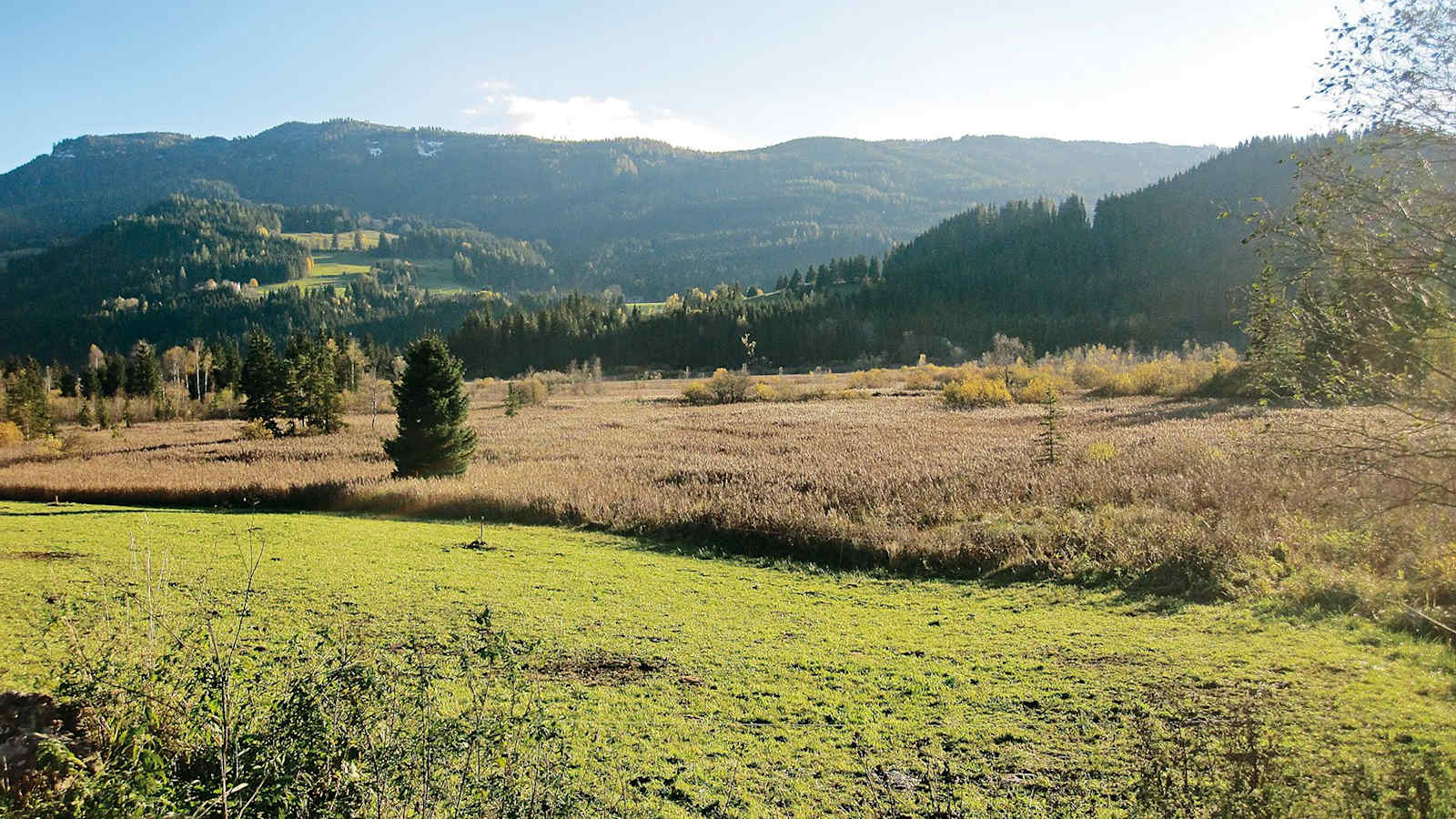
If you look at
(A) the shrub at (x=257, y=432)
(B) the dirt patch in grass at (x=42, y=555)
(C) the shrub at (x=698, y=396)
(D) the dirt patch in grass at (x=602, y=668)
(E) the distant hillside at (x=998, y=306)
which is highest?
(E) the distant hillside at (x=998, y=306)

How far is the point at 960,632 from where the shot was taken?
33.9 ft

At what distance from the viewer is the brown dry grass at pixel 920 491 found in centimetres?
1162

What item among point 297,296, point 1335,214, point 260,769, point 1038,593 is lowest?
point 1038,593

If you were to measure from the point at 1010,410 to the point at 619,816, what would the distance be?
43714 millimetres

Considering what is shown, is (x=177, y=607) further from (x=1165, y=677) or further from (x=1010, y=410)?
(x=1010, y=410)

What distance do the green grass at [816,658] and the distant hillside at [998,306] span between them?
10083 cm

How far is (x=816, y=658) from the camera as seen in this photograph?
9.23 metres

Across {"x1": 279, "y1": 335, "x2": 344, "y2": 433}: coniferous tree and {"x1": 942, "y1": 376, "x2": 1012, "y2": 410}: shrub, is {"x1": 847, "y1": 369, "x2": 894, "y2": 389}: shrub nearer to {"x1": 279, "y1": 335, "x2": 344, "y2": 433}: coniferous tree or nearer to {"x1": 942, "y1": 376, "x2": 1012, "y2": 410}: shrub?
{"x1": 942, "y1": 376, "x2": 1012, "y2": 410}: shrub

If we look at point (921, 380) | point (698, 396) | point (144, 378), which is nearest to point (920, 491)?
point (698, 396)

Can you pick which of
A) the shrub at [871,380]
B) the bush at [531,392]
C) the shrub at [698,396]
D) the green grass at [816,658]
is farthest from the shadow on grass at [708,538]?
the shrub at [871,380]

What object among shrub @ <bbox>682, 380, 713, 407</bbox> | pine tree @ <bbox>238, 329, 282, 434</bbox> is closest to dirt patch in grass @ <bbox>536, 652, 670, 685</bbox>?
pine tree @ <bbox>238, 329, 282, 434</bbox>

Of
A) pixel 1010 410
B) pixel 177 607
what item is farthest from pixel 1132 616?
pixel 1010 410

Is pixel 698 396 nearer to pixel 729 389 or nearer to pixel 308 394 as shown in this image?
pixel 729 389

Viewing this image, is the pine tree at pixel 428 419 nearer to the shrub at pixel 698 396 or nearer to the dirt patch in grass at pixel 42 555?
the dirt patch in grass at pixel 42 555
